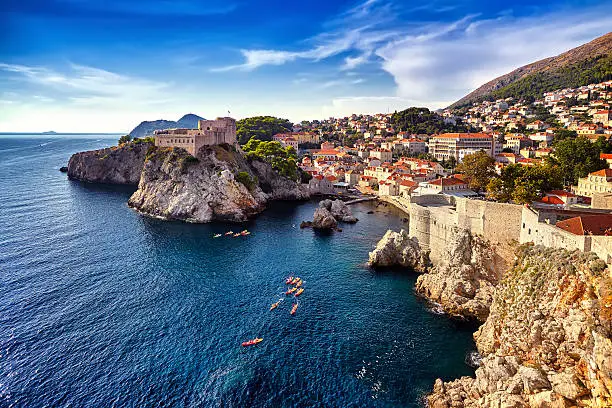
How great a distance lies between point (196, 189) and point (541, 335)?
52.2 metres

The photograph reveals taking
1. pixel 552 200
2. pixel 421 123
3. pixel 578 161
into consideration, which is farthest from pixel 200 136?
pixel 421 123

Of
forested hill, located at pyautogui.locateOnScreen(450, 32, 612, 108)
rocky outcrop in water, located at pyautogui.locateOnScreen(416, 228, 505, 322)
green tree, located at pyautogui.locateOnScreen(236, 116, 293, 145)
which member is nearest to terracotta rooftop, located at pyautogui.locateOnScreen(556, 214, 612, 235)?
rocky outcrop in water, located at pyautogui.locateOnScreen(416, 228, 505, 322)

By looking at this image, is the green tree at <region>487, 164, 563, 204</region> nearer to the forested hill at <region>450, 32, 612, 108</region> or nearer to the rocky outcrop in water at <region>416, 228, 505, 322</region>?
the rocky outcrop in water at <region>416, 228, 505, 322</region>

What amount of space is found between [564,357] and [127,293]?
31.8 m

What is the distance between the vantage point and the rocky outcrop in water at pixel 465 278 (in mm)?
29578

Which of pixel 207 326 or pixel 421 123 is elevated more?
pixel 421 123

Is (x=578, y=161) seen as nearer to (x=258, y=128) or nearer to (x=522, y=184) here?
(x=522, y=184)

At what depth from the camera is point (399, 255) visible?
130 ft

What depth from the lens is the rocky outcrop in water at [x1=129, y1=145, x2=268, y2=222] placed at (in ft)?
198

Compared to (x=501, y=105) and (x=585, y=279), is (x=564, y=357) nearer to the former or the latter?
(x=585, y=279)

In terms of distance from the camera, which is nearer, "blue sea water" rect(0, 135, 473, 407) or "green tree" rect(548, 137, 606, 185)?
"blue sea water" rect(0, 135, 473, 407)

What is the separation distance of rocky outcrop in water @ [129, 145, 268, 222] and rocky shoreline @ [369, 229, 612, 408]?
131ft

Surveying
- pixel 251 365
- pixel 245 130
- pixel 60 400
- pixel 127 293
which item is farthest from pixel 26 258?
pixel 245 130

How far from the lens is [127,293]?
33.7 m
